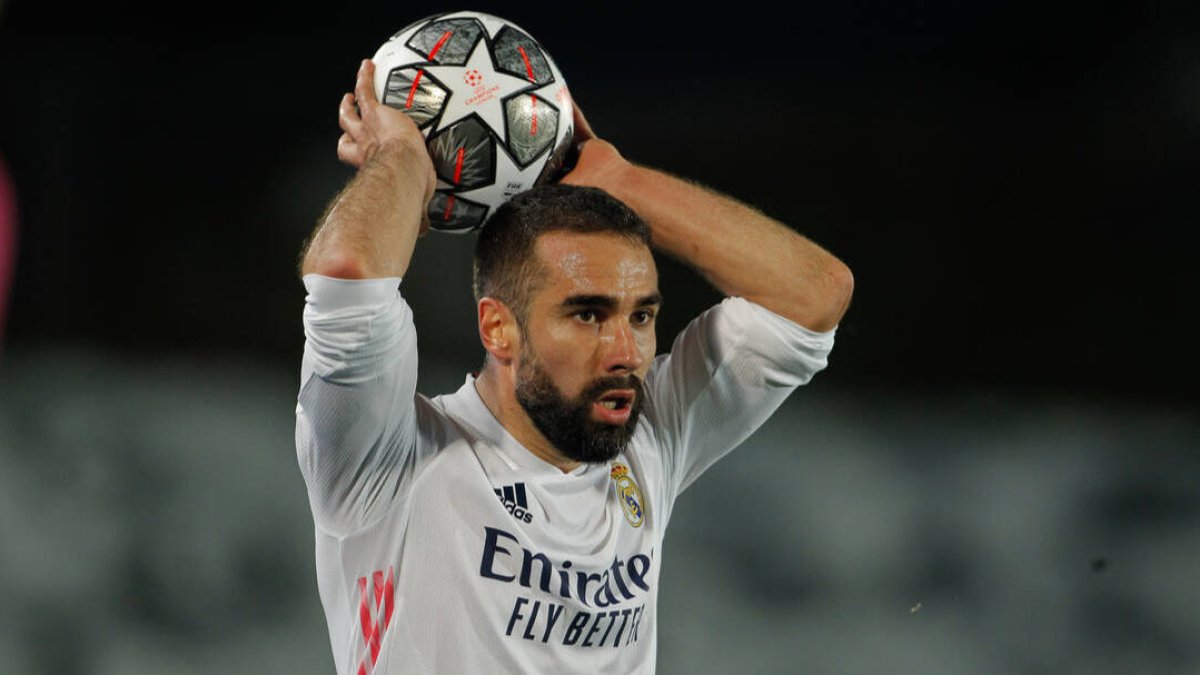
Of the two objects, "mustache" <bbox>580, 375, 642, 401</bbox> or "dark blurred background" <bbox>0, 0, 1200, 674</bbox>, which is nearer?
"mustache" <bbox>580, 375, 642, 401</bbox>

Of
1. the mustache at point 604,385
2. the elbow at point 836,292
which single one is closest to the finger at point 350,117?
the mustache at point 604,385

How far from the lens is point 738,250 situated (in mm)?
2357

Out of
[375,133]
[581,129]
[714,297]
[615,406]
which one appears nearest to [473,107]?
[375,133]

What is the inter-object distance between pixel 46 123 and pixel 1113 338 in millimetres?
3470

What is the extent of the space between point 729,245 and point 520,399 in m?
0.48

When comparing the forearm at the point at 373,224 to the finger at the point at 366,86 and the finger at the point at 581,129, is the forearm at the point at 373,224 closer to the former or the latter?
the finger at the point at 366,86

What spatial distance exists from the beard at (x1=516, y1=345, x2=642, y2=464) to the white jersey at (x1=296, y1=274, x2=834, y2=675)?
0.28 ft

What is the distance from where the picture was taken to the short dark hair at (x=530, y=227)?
217 cm

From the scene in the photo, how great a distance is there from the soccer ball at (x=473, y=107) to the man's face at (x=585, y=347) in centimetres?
16

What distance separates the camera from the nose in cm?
210

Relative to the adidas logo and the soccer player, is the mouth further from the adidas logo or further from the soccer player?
the adidas logo

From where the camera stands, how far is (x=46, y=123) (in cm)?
425

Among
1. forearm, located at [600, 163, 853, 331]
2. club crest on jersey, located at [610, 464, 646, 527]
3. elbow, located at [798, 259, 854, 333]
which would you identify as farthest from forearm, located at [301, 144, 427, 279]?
elbow, located at [798, 259, 854, 333]

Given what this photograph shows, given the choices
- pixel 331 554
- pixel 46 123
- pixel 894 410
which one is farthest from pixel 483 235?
pixel 46 123
